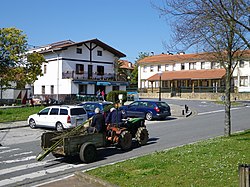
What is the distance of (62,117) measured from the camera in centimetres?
1953

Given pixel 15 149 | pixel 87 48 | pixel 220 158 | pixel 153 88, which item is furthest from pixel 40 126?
pixel 153 88

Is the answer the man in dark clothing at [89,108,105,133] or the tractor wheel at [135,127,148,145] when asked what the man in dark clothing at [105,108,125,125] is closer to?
the man in dark clothing at [89,108,105,133]

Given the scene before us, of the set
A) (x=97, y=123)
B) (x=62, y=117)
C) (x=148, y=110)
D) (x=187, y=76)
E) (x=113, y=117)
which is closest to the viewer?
(x=97, y=123)

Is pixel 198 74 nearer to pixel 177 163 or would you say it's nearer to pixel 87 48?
pixel 87 48

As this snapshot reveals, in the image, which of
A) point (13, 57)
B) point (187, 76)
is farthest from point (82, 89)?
point (187, 76)

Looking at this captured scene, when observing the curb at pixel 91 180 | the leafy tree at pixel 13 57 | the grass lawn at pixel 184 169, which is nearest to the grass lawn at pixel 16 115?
the leafy tree at pixel 13 57

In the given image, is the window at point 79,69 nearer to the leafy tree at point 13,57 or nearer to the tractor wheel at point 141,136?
the leafy tree at point 13,57

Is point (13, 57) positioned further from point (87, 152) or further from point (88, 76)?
point (87, 152)

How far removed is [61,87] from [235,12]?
1527 inches

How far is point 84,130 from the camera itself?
11797 mm

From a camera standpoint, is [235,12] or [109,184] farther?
[235,12]

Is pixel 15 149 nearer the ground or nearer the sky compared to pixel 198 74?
nearer the ground

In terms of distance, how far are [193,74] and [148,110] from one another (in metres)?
36.5

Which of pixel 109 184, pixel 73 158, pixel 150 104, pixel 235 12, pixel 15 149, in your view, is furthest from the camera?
pixel 150 104
